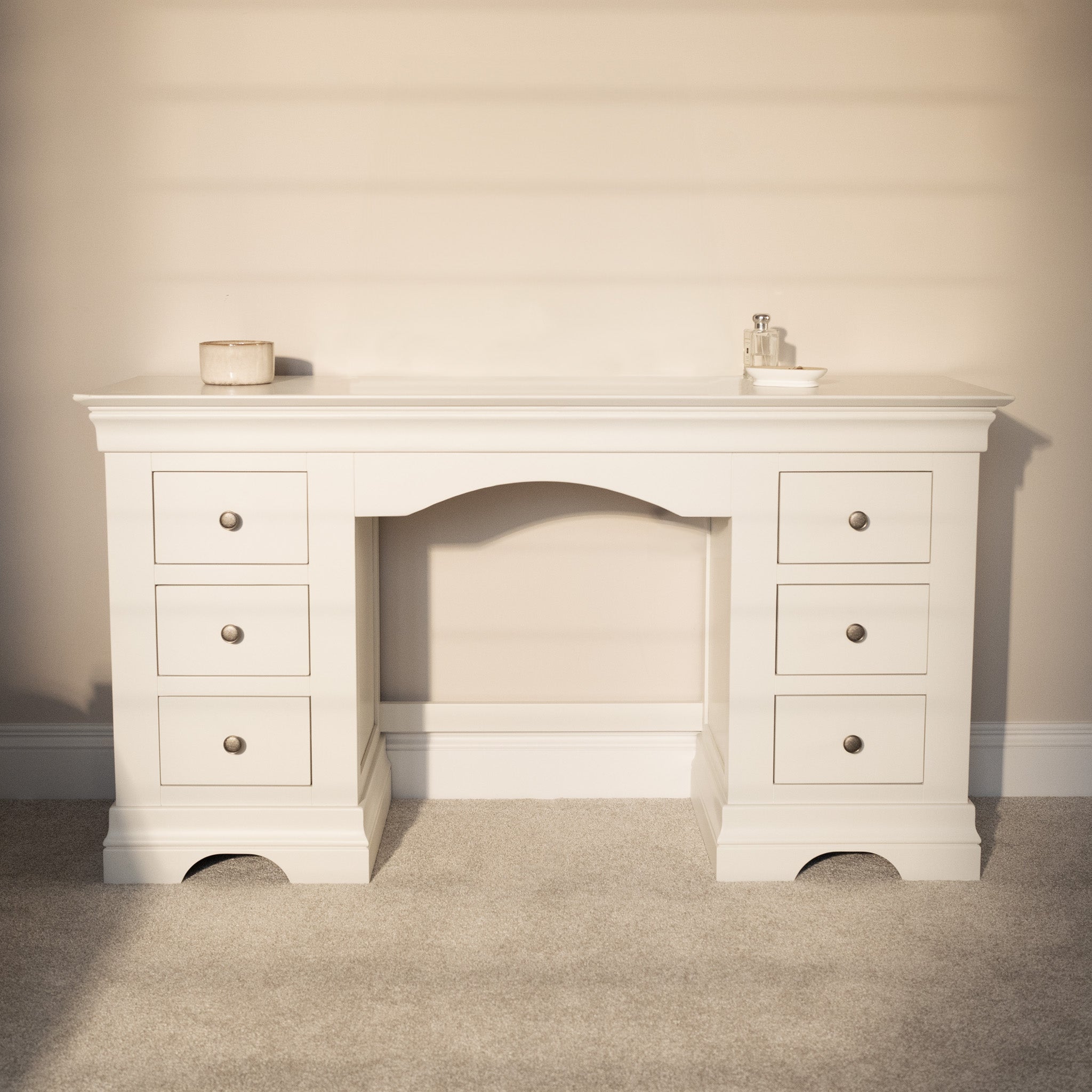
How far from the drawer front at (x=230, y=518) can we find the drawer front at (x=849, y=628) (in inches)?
35.4

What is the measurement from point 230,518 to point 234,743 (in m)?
0.42

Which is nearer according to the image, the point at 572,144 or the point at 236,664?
the point at 236,664

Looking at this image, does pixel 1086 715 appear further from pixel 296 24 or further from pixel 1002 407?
pixel 296 24

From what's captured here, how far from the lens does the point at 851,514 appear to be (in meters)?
2.20

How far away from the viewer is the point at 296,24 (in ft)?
8.06

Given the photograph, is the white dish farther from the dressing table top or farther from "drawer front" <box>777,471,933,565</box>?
"drawer front" <box>777,471,933,565</box>

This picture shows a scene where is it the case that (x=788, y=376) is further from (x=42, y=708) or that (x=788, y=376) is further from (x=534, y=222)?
(x=42, y=708)

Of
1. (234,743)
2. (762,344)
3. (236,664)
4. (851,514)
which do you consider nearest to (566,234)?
(762,344)

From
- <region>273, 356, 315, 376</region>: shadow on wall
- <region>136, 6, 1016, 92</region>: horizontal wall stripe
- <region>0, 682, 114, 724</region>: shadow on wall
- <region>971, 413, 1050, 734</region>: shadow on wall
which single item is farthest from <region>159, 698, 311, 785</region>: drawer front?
<region>971, 413, 1050, 734</region>: shadow on wall

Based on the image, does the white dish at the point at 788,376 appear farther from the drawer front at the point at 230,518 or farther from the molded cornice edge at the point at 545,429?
the drawer front at the point at 230,518

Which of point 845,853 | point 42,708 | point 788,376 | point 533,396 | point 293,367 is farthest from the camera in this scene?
point 42,708

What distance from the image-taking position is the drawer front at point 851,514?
2188 millimetres

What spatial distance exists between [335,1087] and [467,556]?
→ 4.07 ft

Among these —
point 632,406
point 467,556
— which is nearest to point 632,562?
point 467,556
